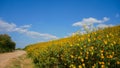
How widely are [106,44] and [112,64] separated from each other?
2.38 feet

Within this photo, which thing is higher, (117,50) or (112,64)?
(117,50)

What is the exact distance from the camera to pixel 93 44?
21.4ft

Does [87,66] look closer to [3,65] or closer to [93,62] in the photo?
[93,62]

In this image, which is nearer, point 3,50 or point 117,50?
point 117,50

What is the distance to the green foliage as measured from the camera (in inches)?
741

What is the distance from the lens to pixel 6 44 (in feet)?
63.9

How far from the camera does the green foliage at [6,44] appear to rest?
61.8ft

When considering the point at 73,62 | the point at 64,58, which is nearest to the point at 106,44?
the point at 73,62

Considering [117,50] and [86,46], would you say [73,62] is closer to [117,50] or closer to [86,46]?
[86,46]

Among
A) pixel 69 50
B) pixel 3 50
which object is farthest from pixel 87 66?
pixel 3 50

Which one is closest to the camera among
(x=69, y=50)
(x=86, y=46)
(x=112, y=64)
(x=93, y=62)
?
(x=112, y=64)

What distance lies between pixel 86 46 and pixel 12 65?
13.6ft

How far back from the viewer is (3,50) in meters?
18.5

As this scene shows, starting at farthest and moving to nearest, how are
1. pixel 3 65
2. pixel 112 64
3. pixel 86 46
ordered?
1. pixel 3 65
2. pixel 86 46
3. pixel 112 64
